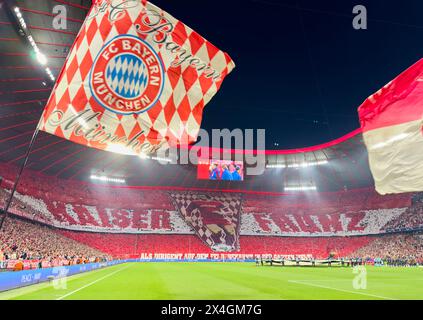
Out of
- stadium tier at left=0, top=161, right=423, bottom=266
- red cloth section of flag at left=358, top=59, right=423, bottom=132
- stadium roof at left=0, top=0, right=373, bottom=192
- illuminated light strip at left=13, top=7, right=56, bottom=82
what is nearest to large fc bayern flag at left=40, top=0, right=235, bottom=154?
red cloth section of flag at left=358, top=59, right=423, bottom=132

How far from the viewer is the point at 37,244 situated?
3647 centimetres

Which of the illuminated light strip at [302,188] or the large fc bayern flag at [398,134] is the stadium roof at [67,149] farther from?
the large fc bayern flag at [398,134]

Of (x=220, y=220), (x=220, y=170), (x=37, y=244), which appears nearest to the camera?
(x=37, y=244)

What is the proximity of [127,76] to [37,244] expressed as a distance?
115ft

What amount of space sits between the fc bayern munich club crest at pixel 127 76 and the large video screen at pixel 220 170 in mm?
49403

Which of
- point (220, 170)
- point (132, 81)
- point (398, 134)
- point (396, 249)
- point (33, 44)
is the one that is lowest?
point (396, 249)

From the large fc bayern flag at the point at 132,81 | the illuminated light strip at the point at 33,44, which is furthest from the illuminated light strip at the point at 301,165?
the large fc bayern flag at the point at 132,81

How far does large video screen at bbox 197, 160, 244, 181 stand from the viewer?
57562 millimetres

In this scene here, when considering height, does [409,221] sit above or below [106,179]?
below

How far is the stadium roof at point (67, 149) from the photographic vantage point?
885 inches

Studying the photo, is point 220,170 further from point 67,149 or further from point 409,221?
point 409,221

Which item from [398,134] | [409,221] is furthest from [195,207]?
[398,134]

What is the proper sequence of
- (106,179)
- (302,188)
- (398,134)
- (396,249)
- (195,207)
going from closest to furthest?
(398,134)
(396,249)
(106,179)
(195,207)
(302,188)
